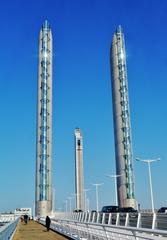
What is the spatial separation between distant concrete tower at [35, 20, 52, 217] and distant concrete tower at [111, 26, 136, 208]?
19.3 metres

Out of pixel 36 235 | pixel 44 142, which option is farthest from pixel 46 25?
pixel 36 235

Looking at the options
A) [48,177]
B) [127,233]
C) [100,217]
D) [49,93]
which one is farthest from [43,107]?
[127,233]

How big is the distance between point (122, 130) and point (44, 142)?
72.8ft

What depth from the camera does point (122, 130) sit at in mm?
115125

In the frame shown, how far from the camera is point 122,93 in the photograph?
119 metres

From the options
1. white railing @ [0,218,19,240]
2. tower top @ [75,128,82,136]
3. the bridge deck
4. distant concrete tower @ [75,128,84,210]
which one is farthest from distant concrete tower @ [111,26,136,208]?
white railing @ [0,218,19,240]

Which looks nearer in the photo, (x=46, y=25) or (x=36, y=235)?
(x=36, y=235)

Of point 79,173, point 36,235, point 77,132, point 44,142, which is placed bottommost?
point 36,235

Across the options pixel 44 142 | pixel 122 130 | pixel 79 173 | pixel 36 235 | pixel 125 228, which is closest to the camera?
pixel 125 228

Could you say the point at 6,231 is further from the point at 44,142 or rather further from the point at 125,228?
the point at 44,142

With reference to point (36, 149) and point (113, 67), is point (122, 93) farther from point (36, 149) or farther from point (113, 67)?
point (36, 149)

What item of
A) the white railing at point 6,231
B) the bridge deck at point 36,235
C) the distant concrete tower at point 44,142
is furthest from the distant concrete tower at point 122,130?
the white railing at point 6,231

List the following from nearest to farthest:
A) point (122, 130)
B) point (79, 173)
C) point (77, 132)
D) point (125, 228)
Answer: point (125, 228) → point (122, 130) → point (79, 173) → point (77, 132)

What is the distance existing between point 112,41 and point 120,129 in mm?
32562
